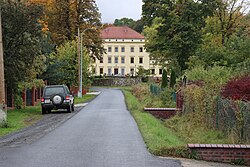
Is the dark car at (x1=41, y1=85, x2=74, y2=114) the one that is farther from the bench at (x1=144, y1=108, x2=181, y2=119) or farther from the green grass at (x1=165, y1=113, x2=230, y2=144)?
the green grass at (x1=165, y1=113, x2=230, y2=144)

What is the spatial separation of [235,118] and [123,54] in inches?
4294

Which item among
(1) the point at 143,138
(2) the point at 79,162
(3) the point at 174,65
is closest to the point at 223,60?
(3) the point at 174,65

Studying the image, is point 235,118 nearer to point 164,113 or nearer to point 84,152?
point 84,152

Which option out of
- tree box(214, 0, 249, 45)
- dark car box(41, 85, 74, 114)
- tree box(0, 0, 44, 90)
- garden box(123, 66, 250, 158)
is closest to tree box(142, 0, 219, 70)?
tree box(214, 0, 249, 45)

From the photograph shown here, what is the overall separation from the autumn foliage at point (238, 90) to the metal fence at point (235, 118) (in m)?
0.78

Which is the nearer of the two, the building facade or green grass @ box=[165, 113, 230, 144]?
green grass @ box=[165, 113, 230, 144]

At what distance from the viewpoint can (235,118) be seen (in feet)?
49.7

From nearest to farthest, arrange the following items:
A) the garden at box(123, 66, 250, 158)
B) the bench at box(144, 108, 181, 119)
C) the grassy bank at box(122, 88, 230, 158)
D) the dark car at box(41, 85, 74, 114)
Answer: the grassy bank at box(122, 88, 230, 158) < the garden at box(123, 66, 250, 158) < the bench at box(144, 108, 181, 119) < the dark car at box(41, 85, 74, 114)

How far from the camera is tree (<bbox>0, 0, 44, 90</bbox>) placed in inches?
1051

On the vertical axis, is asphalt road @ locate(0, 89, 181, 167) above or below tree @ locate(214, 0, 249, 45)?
below

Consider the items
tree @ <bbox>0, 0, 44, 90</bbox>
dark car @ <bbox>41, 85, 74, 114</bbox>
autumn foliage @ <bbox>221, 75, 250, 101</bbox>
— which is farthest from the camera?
dark car @ <bbox>41, 85, 74, 114</bbox>

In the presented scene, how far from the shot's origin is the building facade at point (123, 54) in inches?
4818

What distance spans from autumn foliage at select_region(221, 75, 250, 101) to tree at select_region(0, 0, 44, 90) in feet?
43.8

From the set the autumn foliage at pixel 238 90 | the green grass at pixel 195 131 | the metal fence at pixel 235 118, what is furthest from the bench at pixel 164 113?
the metal fence at pixel 235 118
